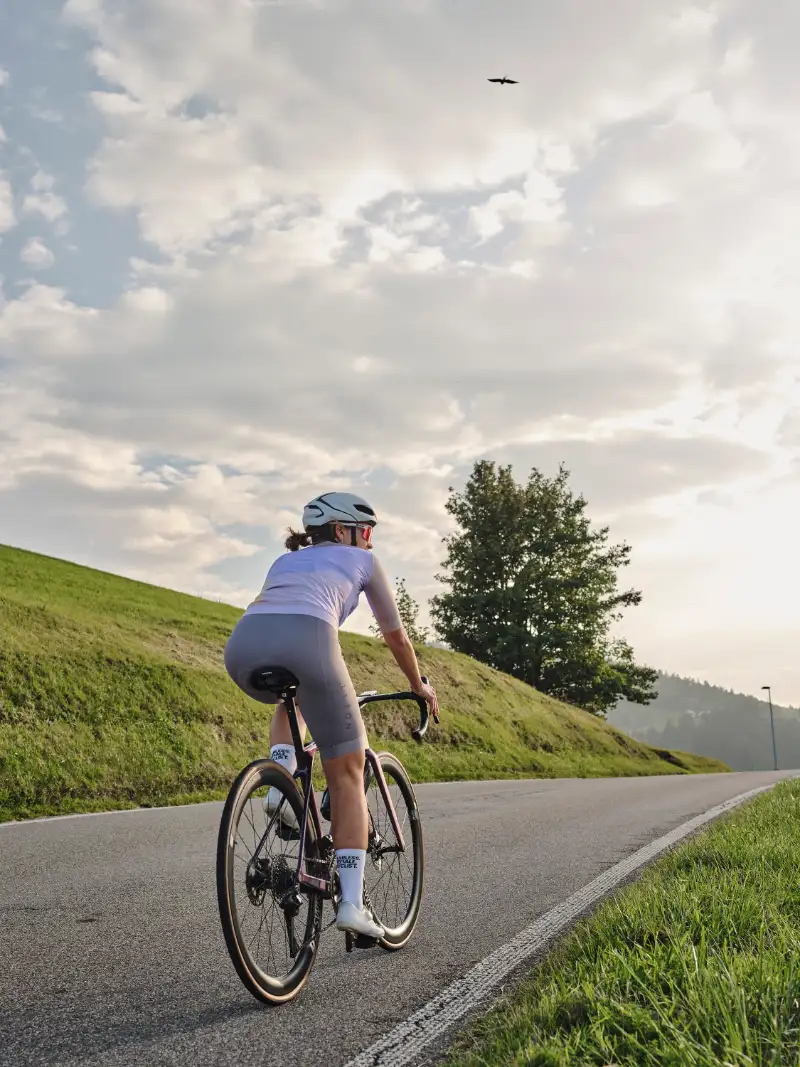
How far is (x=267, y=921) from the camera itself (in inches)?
148

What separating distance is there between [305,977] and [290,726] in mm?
1008

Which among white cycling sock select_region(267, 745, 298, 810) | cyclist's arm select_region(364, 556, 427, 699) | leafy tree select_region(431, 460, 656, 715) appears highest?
leafy tree select_region(431, 460, 656, 715)

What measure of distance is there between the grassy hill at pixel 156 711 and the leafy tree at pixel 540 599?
47.0 feet

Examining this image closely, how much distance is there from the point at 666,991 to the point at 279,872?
1.56 meters

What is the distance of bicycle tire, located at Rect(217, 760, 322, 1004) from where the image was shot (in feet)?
11.2

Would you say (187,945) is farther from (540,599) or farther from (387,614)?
(540,599)

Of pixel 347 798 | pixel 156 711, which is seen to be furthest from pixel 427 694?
pixel 156 711

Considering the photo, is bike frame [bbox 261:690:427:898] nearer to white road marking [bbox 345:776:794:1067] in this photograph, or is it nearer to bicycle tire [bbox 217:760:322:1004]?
bicycle tire [bbox 217:760:322:1004]

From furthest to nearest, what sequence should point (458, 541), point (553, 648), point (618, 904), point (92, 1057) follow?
point (458, 541)
point (553, 648)
point (618, 904)
point (92, 1057)

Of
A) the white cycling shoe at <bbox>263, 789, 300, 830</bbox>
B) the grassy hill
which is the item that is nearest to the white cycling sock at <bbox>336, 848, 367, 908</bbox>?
the white cycling shoe at <bbox>263, 789, 300, 830</bbox>

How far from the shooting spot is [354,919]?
3990 millimetres

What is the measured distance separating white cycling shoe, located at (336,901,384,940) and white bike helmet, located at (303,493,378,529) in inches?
64.4

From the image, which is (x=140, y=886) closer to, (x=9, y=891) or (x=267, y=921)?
(x=9, y=891)

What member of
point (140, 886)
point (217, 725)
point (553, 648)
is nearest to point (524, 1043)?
point (140, 886)
